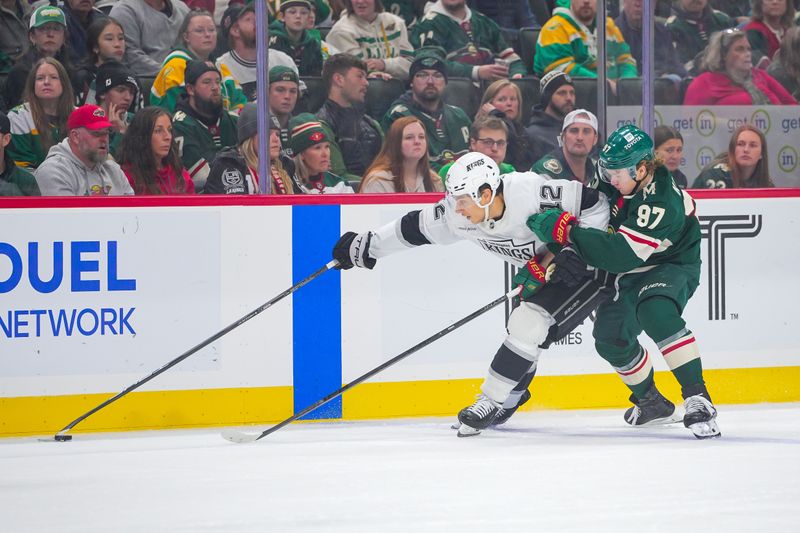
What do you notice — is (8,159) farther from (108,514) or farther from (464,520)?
(464,520)

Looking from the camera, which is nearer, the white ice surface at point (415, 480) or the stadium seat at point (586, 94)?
the white ice surface at point (415, 480)

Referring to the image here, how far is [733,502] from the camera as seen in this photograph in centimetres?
308

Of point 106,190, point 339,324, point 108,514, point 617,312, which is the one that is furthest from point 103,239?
point 617,312

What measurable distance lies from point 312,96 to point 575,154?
118 centimetres

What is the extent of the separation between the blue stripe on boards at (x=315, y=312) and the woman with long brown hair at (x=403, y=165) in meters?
0.27

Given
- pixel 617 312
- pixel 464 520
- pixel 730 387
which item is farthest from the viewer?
pixel 730 387

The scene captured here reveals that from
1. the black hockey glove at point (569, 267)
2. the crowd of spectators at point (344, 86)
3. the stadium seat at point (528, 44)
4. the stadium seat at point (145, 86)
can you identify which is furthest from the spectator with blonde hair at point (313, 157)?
the black hockey glove at point (569, 267)

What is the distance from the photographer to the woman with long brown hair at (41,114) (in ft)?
14.8

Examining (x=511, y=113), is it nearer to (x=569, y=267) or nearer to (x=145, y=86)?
(x=569, y=267)

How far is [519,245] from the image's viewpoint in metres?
4.16

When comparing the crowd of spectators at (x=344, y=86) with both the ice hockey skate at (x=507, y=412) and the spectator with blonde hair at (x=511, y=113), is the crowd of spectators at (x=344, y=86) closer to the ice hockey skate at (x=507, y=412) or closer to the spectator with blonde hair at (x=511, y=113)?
the spectator with blonde hair at (x=511, y=113)

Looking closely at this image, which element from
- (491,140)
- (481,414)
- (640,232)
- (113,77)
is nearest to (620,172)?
(640,232)

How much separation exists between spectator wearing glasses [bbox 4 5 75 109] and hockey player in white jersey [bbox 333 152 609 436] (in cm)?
168

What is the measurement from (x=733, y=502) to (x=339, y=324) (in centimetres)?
206
